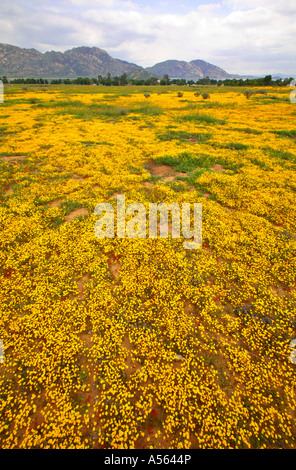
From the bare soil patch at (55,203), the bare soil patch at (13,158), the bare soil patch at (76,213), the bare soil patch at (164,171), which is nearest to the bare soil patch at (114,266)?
the bare soil patch at (76,213)

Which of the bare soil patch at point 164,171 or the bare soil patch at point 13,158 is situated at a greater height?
the bare soil patch at point 13,158

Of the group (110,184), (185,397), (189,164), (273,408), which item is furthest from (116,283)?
(189,164)

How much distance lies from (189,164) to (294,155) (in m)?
10.1

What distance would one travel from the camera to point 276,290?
8.42 m

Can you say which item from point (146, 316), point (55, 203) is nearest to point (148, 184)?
point (55, 203)

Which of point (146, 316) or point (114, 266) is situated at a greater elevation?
point (114, 266)

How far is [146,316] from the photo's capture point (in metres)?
7.33

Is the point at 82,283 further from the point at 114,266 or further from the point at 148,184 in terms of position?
the point at 148,184

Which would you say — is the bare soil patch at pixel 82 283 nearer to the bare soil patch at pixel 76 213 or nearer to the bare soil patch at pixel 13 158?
the bare soil patch at pixel 76 213

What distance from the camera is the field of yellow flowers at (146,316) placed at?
5.18 metres

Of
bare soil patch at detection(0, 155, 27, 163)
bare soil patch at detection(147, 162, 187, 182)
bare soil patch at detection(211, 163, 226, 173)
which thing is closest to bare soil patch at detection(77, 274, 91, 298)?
bare soil patch at detection(147, 162, 187, 182)

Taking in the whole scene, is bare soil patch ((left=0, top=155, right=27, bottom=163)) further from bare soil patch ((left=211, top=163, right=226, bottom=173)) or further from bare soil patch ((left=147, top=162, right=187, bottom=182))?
bare soil patch ((left=211, top=163, right=226, bottom=173))

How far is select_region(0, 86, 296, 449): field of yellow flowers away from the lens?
5.18 m
